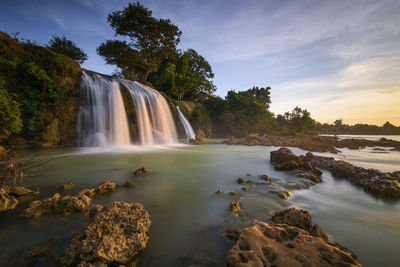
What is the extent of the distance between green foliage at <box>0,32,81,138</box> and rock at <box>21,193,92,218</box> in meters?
8.08

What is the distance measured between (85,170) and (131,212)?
145 inches

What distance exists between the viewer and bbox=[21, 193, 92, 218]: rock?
6.69 feet

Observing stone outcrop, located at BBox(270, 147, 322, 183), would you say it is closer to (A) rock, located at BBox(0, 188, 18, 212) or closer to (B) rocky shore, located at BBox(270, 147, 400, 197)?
(B) rocky shore, located at BBox(270, 147, 400, 197)

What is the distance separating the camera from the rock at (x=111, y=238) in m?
1.32

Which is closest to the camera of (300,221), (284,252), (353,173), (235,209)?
(284,252)

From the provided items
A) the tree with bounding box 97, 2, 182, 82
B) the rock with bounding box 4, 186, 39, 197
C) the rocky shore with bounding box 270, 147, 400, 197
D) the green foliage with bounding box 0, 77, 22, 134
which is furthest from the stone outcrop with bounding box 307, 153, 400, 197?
the tree with bounding box 97, 2, 182, 82

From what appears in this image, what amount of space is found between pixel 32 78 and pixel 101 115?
137 inches

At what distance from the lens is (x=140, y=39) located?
2002 cm

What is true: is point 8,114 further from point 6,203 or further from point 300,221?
point 300,221

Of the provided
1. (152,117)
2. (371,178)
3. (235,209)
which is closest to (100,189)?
(235,209)

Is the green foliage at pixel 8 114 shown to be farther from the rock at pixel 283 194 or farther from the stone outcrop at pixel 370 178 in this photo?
the stone outcrop at pixel 370 178

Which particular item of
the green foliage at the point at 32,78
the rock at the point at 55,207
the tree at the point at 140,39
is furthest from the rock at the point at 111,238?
the tree at the point at 140,39

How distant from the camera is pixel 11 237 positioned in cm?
164

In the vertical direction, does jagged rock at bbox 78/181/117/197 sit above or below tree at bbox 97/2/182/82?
below
